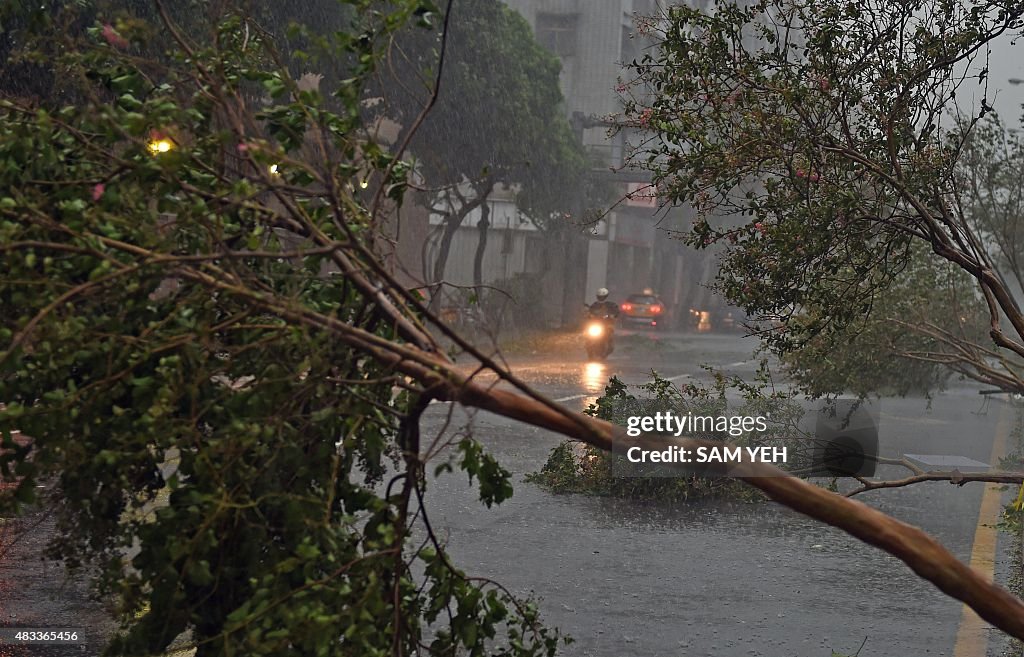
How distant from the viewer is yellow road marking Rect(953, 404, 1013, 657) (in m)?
7.74

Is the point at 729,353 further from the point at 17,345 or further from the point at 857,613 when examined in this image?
the point at 17,345

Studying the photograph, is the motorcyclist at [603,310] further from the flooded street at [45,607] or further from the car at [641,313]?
the flooded street at [45,607]

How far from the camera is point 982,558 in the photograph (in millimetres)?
10484

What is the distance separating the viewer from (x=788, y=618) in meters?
8.30

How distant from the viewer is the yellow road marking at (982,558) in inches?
305

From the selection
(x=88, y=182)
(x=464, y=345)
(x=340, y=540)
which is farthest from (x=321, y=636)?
(x=88, y=182)

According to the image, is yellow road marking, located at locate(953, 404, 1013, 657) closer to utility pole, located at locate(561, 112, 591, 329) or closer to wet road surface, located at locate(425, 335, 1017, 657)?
wet road surface, located at locate(425, 335, 1017, 657)

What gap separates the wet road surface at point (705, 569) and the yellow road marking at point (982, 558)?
0.26ft

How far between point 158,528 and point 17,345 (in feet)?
2.46

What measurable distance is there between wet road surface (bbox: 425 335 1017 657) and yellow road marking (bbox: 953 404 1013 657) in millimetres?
78

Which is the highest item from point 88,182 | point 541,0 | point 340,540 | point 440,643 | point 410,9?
point 541,0

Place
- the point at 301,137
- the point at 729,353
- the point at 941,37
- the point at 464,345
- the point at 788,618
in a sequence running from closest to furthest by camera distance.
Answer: the point at 464,345
the point at 301,137
the point at 941,37
the point at 788,618
the point at 729,353

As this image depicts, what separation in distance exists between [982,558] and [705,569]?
256 cm

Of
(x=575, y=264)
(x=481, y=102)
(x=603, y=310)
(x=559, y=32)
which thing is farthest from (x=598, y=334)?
(x=559, y=32)
